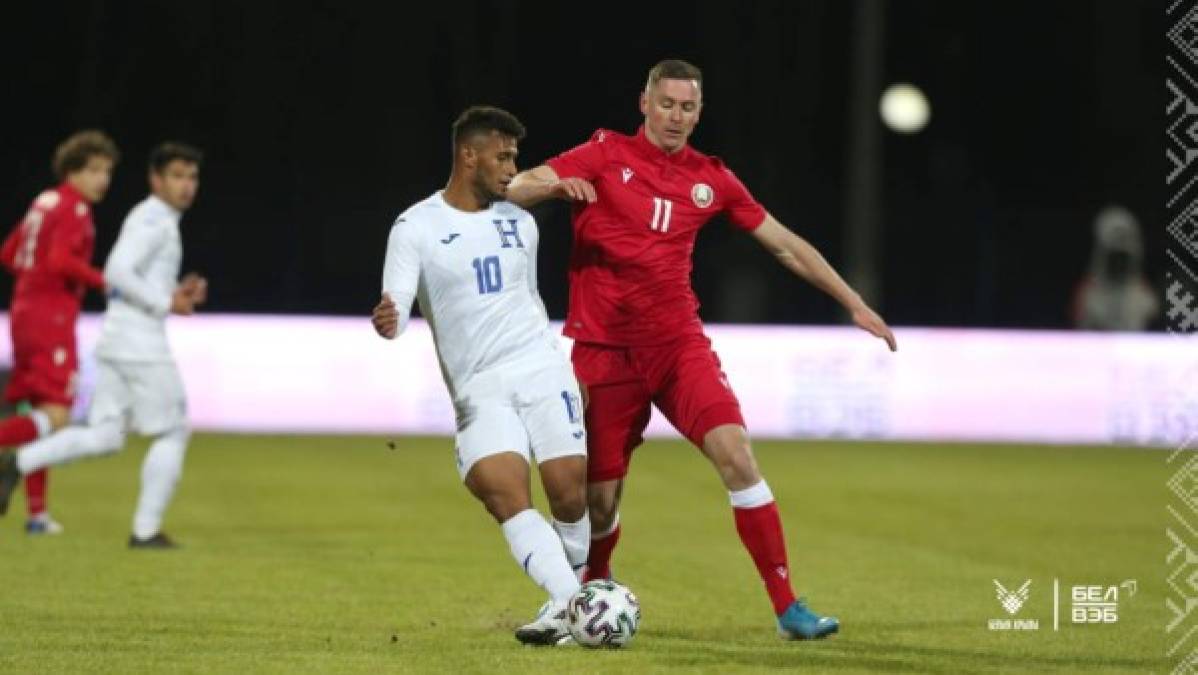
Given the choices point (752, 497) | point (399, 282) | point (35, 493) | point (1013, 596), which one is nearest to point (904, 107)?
point (35, 493)

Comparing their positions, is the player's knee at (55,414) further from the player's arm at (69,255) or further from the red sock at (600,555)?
the red sock at (600,555)

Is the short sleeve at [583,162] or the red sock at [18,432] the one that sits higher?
the short sleeve at [583,162]

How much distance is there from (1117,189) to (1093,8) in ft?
10.3

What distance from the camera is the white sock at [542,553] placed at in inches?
344

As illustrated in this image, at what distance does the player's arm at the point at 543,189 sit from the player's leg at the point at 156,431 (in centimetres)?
453

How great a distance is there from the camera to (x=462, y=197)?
29.7 ft

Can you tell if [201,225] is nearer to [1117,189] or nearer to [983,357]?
[983,357]

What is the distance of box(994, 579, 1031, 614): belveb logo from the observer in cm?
1061

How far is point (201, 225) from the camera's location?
30.5m

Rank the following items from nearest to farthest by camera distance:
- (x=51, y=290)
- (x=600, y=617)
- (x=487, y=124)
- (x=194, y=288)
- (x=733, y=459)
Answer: (x=600, y=617)
(x=487, y=124)
(x=733, y=459)
(x=194, y=288)
(x=51, y=290)

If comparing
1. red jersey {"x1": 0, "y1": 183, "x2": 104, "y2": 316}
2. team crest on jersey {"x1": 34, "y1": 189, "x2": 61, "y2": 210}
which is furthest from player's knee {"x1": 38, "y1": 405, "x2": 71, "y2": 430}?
team crest on jersey {"x1": 34, "y1": 189, "x2": 61, "y2": 210}

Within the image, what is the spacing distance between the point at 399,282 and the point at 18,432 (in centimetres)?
628

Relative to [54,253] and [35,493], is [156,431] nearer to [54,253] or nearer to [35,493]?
[35,493]

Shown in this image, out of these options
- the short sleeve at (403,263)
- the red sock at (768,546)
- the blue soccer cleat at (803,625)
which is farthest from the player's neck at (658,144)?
the blue soccer cleat at (803,625)
